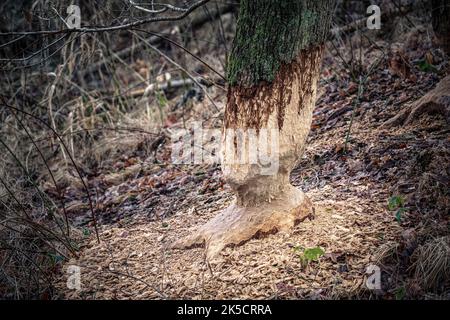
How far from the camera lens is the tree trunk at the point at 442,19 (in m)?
4.48

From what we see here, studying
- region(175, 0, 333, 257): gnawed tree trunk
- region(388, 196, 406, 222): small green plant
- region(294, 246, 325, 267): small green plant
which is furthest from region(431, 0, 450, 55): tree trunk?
region(294, 246, 325, 267): small green plant

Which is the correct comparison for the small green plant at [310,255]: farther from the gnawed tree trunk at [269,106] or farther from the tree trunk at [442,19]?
the tree trunk at [442,19]

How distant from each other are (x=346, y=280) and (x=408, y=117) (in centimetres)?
222

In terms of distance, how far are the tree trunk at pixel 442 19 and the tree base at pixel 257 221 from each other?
277cm

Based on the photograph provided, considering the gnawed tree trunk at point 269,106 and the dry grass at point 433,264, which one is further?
the gnawed tree trunk at point 269,106

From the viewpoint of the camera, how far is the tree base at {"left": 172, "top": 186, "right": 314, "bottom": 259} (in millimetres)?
3162

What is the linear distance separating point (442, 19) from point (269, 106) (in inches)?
111

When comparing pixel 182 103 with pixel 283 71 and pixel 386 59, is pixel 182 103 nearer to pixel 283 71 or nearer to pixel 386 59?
pixel 386 59

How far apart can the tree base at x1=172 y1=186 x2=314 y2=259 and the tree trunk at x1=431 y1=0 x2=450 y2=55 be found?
109 inches

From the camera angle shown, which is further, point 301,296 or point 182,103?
point 182,103

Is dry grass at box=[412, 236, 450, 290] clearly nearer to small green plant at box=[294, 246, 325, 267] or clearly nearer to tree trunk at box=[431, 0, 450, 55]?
small green plant at box=[294, 246, 325, 267]

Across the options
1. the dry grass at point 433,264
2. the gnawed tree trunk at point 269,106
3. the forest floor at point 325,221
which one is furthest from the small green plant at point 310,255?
the dry grass at point 433,264

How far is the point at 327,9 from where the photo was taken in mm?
2953
